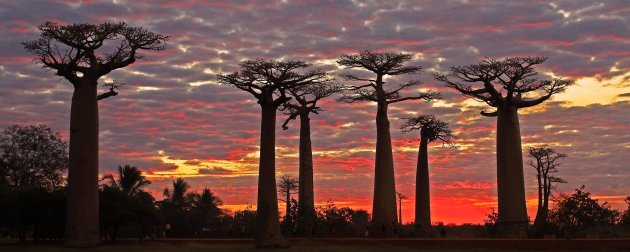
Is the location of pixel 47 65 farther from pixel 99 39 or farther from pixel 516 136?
pixel 516 136

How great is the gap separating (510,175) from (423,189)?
9.64 m

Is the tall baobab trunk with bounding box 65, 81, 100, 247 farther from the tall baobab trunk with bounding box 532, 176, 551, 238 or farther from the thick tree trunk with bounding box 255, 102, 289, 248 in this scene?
the tall baobab trunk with bounding box 532, 176, 551, 238

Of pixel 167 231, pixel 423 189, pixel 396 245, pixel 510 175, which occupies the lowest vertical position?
pixel 396 245

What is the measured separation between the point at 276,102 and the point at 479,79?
11.0 metres

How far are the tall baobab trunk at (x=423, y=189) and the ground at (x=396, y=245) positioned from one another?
1250cm

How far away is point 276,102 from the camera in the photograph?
32.7m

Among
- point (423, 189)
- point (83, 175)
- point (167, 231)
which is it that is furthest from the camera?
point (423, 189)

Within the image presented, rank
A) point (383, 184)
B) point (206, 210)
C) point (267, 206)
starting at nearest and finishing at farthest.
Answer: point (267, 206), point (383, 184), point (206, 210)

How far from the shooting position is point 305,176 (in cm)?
4625

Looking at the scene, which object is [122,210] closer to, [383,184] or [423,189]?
[383,184]

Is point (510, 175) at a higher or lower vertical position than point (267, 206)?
higher

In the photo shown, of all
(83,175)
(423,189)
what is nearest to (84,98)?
(83,175)

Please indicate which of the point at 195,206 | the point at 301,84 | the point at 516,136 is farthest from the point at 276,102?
the point at 195,206

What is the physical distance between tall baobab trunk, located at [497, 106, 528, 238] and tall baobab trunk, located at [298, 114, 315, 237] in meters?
10.2
